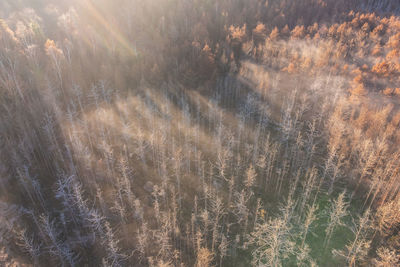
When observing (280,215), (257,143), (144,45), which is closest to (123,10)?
(144,45)

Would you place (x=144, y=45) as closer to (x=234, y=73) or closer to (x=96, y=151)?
(x=234, y=73)

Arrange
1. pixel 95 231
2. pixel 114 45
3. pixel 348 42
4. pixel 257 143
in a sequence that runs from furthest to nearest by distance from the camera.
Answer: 1. pixel 348 42
2. pixel 114 45
3. pixel 257 143
4. pixel 95 231

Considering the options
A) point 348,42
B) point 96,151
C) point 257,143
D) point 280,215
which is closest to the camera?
point 280,215

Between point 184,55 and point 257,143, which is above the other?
point 184,55

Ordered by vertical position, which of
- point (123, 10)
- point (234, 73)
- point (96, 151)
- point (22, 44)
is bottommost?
point (96, 151)

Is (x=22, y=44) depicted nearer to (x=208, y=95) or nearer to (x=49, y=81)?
(x=49, y=81)

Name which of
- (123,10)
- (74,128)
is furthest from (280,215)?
(123,10)

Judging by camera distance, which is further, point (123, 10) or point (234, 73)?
point (123, 10)
